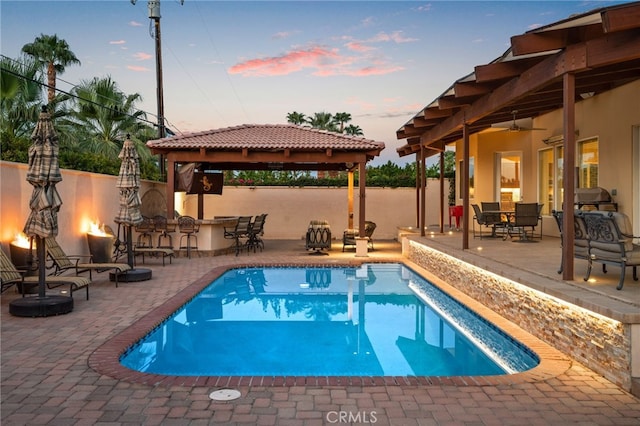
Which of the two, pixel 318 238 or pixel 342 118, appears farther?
pixel 342 118

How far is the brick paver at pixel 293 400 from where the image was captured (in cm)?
363

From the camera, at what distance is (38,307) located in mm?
6848

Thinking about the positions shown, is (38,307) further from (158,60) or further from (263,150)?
(158,60)

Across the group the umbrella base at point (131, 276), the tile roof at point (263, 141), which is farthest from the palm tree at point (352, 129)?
the umbrella base at point (131, 276)

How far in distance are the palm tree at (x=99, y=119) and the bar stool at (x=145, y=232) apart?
7.04m

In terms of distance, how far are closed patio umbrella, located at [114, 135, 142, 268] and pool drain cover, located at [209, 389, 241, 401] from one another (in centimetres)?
673

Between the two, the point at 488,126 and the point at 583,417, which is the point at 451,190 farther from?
the point at 583,417

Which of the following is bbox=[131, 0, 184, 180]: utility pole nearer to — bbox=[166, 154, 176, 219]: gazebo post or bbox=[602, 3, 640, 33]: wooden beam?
bbox=[166, 154, 176, 219]: gazebo post

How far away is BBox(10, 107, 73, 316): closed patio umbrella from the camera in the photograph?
6789 millimetres

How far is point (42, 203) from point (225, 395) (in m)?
4.34

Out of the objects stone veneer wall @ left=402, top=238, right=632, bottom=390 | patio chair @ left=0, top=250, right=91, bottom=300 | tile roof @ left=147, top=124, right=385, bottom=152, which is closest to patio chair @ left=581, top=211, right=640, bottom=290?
stone veneer wall @ left=402, top=238, right=632, bottom=390

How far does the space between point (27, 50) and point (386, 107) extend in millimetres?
17285

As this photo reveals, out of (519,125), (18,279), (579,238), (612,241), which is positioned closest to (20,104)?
(18,279)

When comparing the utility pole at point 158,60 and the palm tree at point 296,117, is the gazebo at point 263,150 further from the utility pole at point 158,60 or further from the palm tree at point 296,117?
the palm tree at point 296,117
